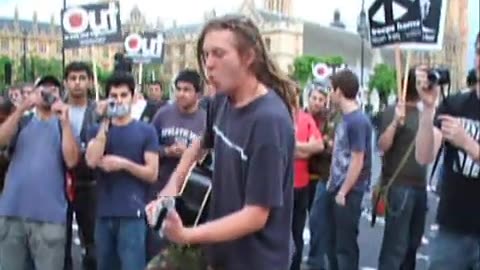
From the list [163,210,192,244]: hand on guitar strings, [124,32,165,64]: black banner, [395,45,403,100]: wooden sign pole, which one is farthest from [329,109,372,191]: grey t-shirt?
[124,32,165,64]: black banner

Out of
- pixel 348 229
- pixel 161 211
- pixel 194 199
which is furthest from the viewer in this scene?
pixel 348 229

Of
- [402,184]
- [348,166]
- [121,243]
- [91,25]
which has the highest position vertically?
[91,25]

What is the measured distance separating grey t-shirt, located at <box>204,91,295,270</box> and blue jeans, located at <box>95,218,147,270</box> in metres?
2.88

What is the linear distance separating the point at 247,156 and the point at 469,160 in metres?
1.55

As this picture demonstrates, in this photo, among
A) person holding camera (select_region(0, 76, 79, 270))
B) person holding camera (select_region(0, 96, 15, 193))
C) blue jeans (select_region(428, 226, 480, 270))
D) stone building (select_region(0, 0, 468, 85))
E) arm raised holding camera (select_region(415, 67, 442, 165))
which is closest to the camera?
arm raised holding camera (select_region(415, 67, 442, 165))

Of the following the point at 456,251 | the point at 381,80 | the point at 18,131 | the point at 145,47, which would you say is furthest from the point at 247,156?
the point at 381,80

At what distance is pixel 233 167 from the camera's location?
3021 mm

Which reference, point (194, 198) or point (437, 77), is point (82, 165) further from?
point (194, 198)

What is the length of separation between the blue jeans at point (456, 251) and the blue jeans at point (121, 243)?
2.19 metres

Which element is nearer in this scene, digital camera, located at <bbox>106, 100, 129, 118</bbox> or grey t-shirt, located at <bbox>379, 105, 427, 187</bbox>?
digital camera, located at <bbox>106, 100, 129, 118</bbox>

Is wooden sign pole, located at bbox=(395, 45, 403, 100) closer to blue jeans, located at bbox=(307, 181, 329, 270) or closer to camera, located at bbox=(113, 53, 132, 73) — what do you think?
blue jeans, located at bbox=(307, 181, 329, 270)

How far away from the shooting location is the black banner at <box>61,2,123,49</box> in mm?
10469

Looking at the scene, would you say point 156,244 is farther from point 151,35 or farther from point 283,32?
point 283,32

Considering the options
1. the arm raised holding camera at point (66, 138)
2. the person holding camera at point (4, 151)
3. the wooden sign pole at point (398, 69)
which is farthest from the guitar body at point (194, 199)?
the wooden sign pole at point (398, 69)
